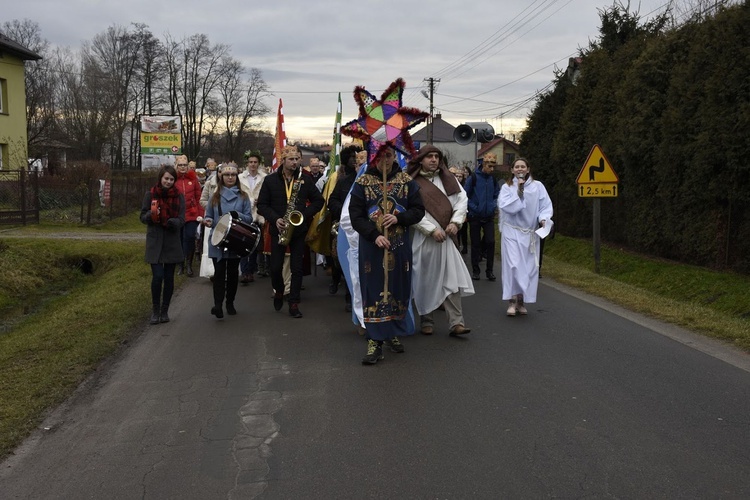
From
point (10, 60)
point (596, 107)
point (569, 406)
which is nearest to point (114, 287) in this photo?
point (569, 406)

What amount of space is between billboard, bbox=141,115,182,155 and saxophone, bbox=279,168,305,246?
45613 mm

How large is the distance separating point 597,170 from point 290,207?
7566mm

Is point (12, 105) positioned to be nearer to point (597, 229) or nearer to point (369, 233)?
point (597, 229)

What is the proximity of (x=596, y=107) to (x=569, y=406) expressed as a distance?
1649cm

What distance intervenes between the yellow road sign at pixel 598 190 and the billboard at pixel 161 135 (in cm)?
4185

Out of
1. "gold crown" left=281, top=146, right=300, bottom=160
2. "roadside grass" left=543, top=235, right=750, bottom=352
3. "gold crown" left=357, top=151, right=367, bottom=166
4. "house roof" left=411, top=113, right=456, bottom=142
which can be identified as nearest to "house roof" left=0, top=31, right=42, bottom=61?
"roadside grass" left=543, top=235, right=750, bottom=352

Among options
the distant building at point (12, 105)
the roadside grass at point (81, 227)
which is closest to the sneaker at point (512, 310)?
the roadside grass at point (81, 227)

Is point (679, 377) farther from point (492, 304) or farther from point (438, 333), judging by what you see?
point (492, 304)

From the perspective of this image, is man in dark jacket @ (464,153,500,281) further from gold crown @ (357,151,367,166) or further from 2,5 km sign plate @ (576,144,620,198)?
A: gold crown @ (357,151,367,166)

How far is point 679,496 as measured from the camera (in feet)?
13.4

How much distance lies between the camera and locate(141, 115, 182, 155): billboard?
5412 cm

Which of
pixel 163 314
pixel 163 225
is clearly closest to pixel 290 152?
pixel 163 225

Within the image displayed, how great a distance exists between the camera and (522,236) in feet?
31.5

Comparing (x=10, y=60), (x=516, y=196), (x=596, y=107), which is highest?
(x=10, y=60)
